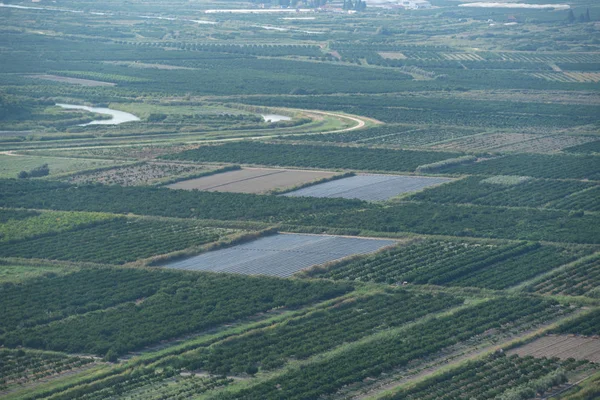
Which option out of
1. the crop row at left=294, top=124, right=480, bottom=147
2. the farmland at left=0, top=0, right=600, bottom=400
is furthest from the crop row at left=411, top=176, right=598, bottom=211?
the crop row at left=294, top=124, right=480, bottom=147

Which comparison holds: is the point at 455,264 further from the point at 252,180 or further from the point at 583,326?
the point at 252,180

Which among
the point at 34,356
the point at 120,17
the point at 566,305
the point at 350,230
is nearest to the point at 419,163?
the point at 350,230

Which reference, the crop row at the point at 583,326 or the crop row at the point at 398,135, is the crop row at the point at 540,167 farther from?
Result: the crop row at the point at 583,326

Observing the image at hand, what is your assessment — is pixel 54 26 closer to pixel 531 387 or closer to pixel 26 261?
pixel 26 261

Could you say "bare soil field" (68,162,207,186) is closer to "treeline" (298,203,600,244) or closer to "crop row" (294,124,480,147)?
"crop row" (294,124,480,147)

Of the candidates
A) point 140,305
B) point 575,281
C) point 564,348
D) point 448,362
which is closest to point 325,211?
point 575,281
